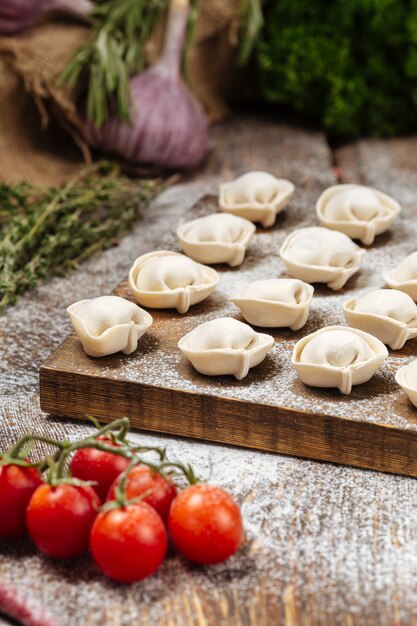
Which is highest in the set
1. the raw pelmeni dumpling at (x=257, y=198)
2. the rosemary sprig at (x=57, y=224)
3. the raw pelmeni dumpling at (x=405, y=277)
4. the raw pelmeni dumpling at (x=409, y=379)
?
the raw pelmeni dumpling at (x=409, y=379)

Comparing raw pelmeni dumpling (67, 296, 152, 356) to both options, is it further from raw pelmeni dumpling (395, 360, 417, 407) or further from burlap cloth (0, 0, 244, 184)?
burlap cloth (0, 0, 244, 184)

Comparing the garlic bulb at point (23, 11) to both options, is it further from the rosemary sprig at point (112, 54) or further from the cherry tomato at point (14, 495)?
the cherry tomato at point (14, 495)

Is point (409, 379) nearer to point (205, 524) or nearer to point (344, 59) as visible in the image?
point (205, 524)

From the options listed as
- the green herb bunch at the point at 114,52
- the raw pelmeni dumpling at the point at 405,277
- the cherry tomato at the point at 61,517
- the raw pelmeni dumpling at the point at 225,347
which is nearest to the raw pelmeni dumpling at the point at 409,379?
the raw pelmeni dumpling at the point at 225,347

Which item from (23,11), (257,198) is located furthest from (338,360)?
(23,11)

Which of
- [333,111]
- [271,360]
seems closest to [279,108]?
[333,111]

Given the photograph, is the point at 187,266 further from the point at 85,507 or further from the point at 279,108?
the point at 279,108

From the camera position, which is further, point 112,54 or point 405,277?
point 112,54
